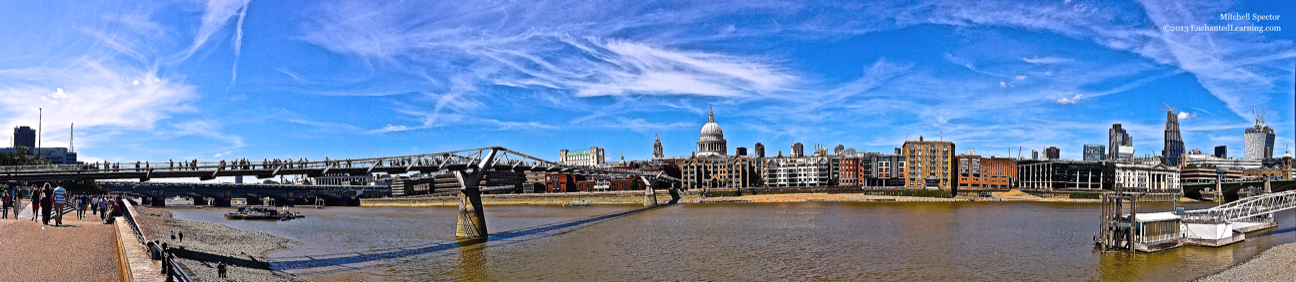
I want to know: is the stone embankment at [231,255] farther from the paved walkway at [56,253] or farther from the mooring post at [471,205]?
the mooring post at [471,205]

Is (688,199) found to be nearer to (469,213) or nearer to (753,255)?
(469,213)

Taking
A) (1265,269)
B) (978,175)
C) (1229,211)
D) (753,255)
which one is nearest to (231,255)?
(753,255)

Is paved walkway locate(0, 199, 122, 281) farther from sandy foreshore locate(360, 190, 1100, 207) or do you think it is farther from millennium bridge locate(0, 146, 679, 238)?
sandy foreshore locate(360, 190, 1100, 207)

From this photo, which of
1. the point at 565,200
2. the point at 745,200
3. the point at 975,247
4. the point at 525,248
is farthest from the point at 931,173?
the point at 525,248

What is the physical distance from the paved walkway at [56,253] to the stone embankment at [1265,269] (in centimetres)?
4025

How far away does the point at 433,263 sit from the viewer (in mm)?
41406

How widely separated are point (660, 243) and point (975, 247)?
20.4m

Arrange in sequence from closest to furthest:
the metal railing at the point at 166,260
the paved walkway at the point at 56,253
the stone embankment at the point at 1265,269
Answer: the metal railing at the point at 166,260 < the paved walkway at the point at 56,253 < the stone embankment at the point at 1265,269

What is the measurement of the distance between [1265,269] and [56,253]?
156 feet

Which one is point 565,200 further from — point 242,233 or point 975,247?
point 975,247

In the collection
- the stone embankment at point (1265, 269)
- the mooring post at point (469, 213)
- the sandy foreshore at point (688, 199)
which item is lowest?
the sandy foreshore at point (688, 199)

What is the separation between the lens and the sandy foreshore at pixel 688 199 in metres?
147

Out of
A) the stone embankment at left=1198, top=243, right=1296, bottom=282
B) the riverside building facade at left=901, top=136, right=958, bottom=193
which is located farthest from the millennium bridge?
the riverside building facade at left=901, top=136, right=958, bottom=193

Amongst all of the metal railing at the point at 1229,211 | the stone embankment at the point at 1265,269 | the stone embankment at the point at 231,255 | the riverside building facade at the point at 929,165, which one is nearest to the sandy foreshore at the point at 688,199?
the riverside building facade at the point at 929,165
